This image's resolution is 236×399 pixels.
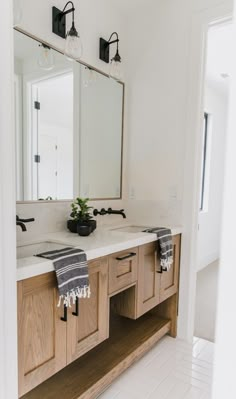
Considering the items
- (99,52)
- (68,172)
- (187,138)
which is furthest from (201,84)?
(68,172)

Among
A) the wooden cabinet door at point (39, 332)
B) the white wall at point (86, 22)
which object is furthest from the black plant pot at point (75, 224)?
the white wall at point (86, 22)

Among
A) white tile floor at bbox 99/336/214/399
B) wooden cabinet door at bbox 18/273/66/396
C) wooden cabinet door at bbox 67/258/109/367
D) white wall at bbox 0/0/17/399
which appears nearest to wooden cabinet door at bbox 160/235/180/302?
white tile floor at bbox 99/336/214/399

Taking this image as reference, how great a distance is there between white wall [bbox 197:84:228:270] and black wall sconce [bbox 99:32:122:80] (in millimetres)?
2158

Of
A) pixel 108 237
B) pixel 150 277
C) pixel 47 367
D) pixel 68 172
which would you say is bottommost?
pixel 47 367

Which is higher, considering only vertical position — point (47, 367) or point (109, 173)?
point (109, 173)

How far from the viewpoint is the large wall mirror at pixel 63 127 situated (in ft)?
5.41

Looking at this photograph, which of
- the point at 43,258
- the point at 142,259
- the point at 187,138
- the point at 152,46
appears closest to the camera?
the point at 43,258

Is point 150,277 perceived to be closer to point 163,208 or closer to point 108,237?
point 108,237

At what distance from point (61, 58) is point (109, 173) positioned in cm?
98

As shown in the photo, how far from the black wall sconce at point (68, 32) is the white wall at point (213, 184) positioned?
2.68 metres

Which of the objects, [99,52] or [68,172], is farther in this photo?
[99,52]

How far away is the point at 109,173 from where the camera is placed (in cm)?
240

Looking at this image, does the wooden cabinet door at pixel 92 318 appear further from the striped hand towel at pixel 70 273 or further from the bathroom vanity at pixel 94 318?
the striped hand towel at pixel 70 273

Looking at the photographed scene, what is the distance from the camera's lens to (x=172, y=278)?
219 centimetres
